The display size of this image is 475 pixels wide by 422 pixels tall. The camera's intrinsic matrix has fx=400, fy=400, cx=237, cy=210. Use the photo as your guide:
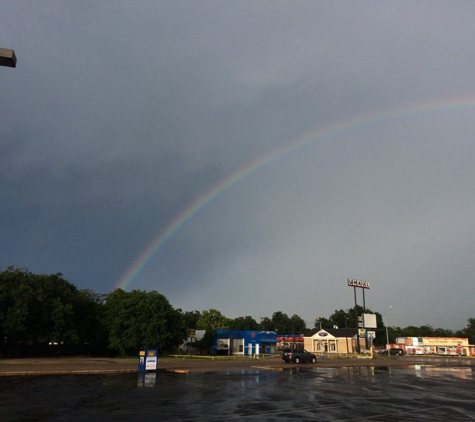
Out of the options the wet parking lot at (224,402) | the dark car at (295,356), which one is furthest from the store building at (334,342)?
the wet parking lot at (224,402)

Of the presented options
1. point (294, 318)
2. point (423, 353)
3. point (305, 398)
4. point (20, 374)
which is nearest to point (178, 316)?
point (20, 374)

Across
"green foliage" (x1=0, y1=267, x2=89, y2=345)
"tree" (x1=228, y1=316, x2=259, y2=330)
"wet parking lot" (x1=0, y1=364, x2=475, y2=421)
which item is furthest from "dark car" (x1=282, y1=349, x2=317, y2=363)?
"tree" (x1=228, y1=316, x2=259, y2=330)

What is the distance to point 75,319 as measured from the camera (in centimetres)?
6291

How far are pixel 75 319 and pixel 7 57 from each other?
61.3 m

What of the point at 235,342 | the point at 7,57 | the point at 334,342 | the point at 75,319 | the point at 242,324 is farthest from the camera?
the point at 242,324

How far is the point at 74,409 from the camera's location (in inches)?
576

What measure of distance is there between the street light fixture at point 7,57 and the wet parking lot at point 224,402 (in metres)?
10.5

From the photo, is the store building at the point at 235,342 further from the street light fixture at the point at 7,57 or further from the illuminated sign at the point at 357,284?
the street light fixture at the point at 7,57

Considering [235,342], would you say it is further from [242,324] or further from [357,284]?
[242,324]

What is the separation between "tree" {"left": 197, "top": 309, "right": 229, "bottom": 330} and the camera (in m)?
114

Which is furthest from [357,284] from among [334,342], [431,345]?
[431,345]

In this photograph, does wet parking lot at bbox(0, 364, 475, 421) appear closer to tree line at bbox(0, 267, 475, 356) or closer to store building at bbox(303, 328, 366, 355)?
tree line at bbox(0, 267, 475, 356)

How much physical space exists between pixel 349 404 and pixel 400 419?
11.7ft

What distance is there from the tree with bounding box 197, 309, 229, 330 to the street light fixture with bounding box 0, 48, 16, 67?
360 feet
